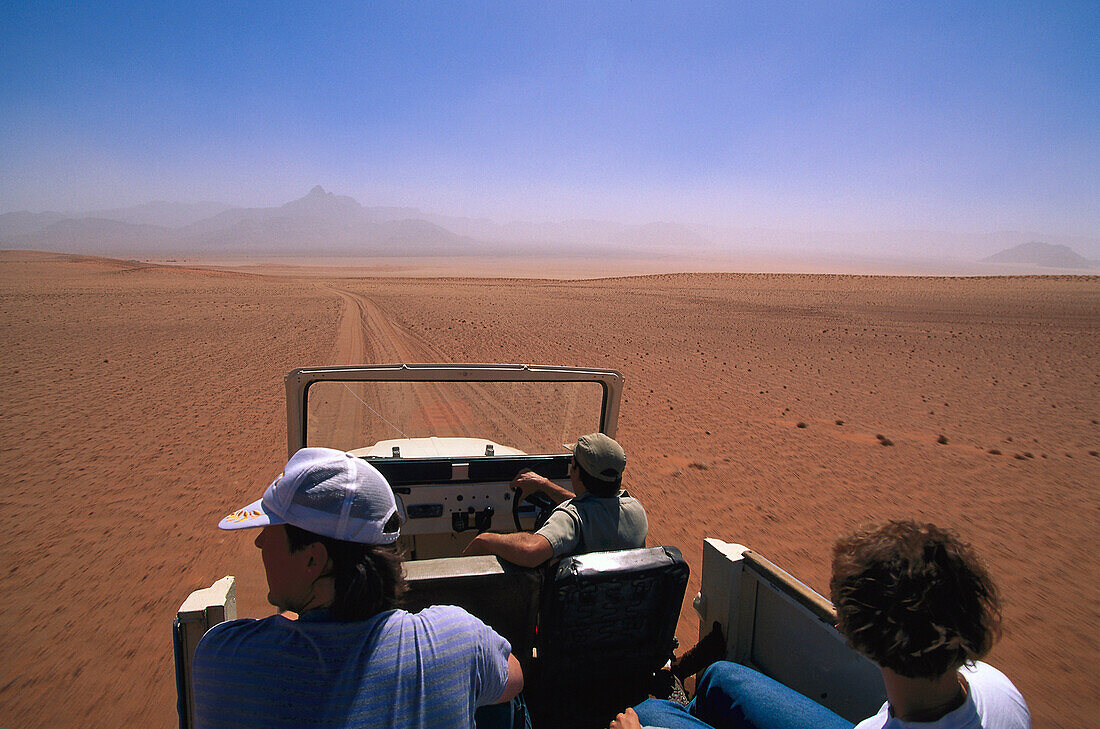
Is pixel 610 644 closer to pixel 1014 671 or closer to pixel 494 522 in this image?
pixel 494 522

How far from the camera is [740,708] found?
2080 millimetres

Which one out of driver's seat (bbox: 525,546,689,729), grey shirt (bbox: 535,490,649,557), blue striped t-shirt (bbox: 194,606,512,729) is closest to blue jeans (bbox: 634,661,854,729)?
driver's seat (bbox: 525,546,689,729)

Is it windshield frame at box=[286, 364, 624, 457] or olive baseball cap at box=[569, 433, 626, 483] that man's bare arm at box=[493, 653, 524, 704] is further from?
windshield frame at box=[286, 364, 624, 457]

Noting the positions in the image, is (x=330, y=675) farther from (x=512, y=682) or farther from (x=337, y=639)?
(x=512, y=682)

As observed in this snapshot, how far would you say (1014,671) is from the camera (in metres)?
3.88

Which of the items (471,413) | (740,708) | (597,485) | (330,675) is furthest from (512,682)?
(471,413)

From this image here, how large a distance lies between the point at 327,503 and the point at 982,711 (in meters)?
1.67

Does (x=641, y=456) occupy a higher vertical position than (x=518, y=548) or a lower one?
lower

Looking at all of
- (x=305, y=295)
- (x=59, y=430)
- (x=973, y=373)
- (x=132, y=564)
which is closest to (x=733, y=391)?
(x=973, y=373)

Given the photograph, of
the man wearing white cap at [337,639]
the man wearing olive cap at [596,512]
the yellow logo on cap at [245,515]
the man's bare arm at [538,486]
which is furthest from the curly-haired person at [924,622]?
the man's bare arm at [538,486]

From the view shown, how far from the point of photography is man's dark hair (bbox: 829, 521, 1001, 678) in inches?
52.6

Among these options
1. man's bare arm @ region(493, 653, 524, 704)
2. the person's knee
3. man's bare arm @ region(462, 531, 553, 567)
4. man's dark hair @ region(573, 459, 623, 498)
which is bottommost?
the person's knee

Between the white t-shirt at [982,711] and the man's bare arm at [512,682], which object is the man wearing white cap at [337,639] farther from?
the white t-shirt at [982,711]

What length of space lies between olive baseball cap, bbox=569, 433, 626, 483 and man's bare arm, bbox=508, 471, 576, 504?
42 cm
